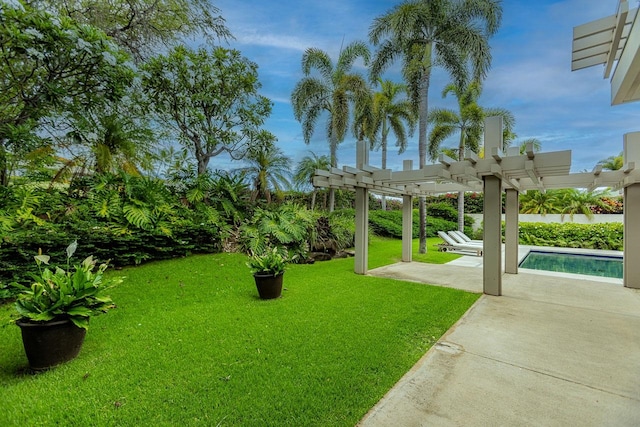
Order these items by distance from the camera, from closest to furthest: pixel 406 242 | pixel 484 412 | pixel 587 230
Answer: pixel 484 412
pixel 406 242
pixel 587 230

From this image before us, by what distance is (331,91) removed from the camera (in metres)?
15.9

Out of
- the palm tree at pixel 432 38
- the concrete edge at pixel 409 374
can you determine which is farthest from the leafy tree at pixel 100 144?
the palm tree at pixel 432 38

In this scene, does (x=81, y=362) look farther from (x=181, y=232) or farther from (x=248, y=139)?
(x=248, y=139)

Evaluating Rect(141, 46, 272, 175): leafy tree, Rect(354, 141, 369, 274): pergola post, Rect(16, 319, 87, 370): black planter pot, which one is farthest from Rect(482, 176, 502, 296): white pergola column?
Rect(141, 46, 272, 175): leafy tree

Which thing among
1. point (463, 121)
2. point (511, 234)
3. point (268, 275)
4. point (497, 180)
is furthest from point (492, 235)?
point (463, 121)

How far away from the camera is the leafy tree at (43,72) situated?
535cm

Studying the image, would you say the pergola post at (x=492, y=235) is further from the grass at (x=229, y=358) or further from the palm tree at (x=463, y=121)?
the palm tree at (x=463, y=121)

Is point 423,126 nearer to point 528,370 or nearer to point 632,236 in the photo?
point 632,236

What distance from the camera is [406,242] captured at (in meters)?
9.83

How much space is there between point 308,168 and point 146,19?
9.83m

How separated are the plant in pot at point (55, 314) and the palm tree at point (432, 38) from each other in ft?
A: 36.8

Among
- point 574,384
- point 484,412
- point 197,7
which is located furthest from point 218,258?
point 197,7

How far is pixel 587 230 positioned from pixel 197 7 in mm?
19752

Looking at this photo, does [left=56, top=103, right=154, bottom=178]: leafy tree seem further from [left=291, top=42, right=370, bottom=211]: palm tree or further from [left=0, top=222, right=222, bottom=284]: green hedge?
[left=291, top=42, right=370, bottom=211]: palm tree
